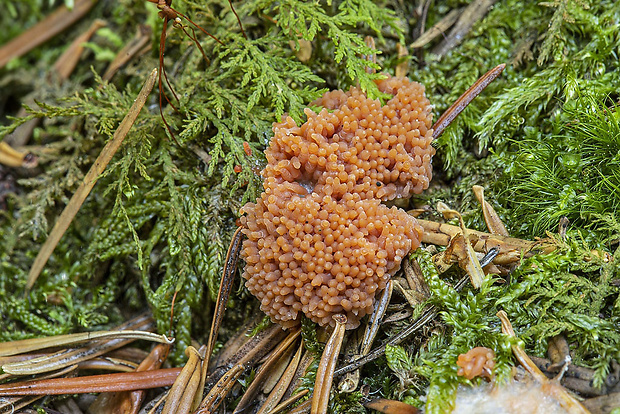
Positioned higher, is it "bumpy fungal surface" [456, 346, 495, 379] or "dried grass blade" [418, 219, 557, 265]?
"dried grass blade" [418, 219, 557, 265]

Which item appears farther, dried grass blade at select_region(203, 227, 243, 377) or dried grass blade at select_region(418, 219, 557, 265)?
dried grass blade at select_region(203, 227, 243, 377)

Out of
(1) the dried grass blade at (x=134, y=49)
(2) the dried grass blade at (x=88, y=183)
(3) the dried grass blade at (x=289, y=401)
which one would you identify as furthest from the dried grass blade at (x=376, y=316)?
(1) the dried grass blade at (x=134, y=49)

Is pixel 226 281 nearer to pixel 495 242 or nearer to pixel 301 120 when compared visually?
pixel 301 120

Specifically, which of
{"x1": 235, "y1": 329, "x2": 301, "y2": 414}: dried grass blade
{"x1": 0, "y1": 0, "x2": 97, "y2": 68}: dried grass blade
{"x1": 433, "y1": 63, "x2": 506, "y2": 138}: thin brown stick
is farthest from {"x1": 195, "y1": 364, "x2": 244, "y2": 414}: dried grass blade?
{"x1": 0, "y1": 0, "x2": 97, "y2": 68}: dried grass blade

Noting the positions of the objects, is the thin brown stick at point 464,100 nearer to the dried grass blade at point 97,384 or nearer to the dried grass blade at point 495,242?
the dried grass blade at point 495,242

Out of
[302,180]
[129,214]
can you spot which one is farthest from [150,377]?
[302,180]

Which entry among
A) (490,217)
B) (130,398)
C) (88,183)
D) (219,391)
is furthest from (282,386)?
(88,183)

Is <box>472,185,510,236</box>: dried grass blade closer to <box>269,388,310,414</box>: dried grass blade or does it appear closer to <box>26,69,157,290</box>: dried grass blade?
<box>269,388,310,414</box>: dried grass blade
